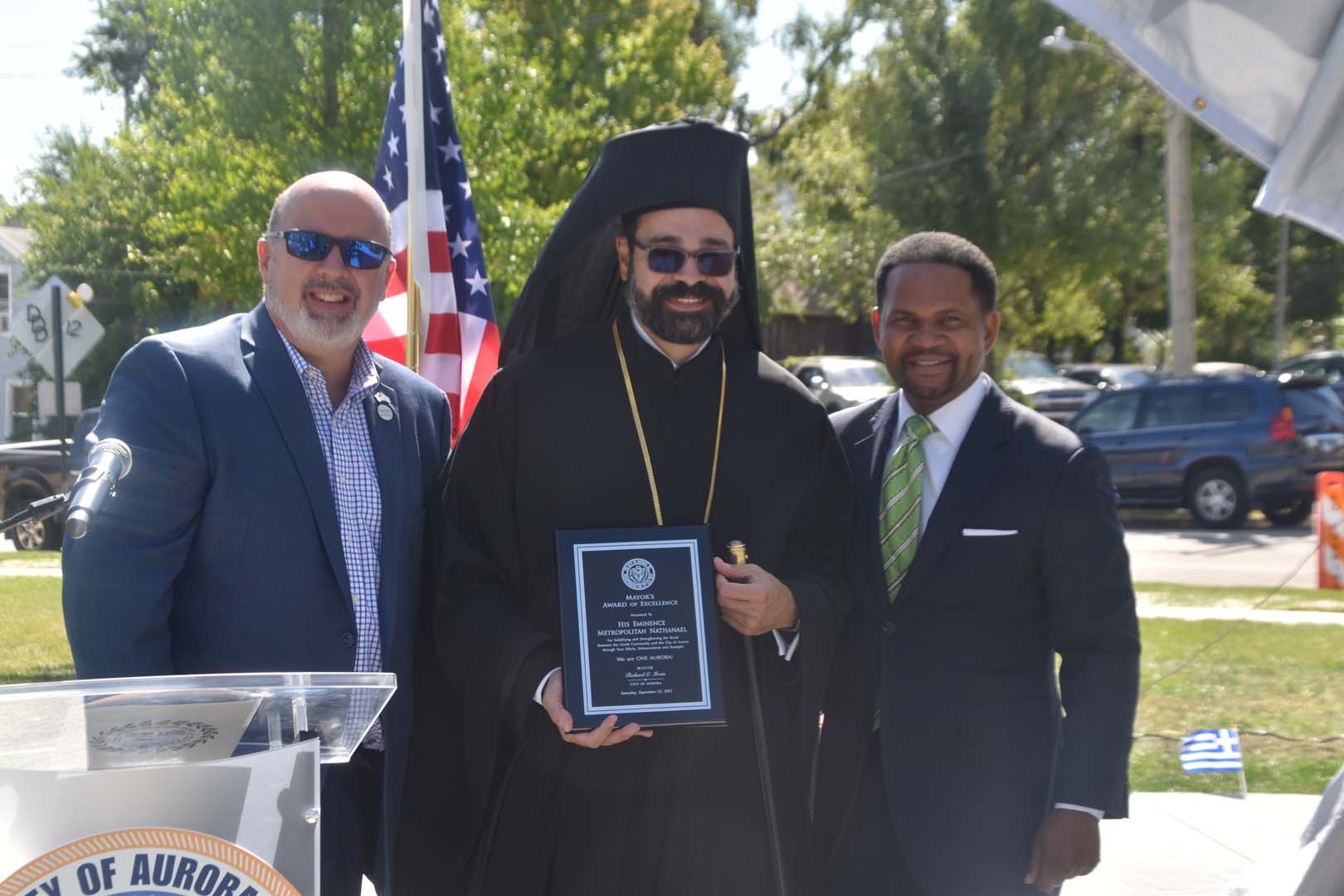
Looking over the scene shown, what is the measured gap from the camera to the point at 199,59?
15859 mm

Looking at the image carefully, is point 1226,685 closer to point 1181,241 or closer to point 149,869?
point 149,869

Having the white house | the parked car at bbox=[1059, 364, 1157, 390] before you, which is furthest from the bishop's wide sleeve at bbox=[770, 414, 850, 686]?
the white house

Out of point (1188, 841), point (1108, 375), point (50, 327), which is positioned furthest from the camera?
point (1108, 375)

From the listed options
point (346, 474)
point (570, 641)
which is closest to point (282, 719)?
point (570, 641)

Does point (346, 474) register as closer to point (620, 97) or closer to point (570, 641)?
point (570, 641)

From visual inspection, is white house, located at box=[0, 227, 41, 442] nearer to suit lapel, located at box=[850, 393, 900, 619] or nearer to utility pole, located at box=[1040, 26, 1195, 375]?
utility pole, located at box=[1040, 26, 1195, 375]

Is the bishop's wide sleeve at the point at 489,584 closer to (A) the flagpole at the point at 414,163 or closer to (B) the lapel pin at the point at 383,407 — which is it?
(B) the lapel pin at the point at 383,407

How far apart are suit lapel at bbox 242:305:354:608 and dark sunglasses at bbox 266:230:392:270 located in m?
0.20

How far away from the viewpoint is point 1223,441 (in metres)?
17.3

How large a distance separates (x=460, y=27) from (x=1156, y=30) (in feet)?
48.3

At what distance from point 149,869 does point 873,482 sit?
2043 millimetres

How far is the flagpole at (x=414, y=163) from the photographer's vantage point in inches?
→ 230

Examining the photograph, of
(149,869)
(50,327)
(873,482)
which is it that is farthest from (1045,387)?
(149,869)

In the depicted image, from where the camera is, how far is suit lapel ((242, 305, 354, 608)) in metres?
2.91
